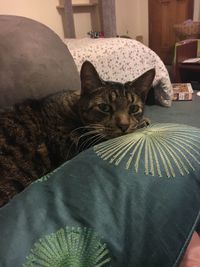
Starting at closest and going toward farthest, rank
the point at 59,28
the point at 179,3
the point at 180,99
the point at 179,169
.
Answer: the point at 179,169
the point at 180,99
the point at 59,28
the point at 179,3

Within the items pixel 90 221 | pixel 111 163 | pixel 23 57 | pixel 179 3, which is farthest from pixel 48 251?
pixel 179 3

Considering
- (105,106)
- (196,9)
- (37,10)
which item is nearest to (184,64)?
(196,9)

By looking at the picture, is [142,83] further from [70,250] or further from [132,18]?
[132,18]

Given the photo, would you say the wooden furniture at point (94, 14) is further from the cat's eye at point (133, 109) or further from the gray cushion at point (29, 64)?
the cat's eye at point (133, 109)

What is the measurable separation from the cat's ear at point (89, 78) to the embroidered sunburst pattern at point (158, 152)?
0.35 m

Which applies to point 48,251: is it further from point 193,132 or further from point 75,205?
point 193,132

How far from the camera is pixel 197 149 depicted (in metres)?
0.59

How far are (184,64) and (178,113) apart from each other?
84cm

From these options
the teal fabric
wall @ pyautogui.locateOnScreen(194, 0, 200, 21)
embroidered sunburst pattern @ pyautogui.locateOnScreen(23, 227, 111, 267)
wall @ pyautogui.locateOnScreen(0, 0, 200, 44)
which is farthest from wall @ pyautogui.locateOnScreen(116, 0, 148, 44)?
embroidered sunburst pattern @ pyautogui.locateOnScreen(23, 227, 111, 267)

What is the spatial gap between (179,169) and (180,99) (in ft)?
6.69

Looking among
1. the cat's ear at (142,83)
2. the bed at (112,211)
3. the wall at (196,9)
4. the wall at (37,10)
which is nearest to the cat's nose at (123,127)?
the cat's ear at (142,83)

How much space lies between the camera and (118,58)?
6.39 ft

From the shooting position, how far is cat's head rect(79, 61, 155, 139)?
36.7 inches

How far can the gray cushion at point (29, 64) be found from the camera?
3.28ft
